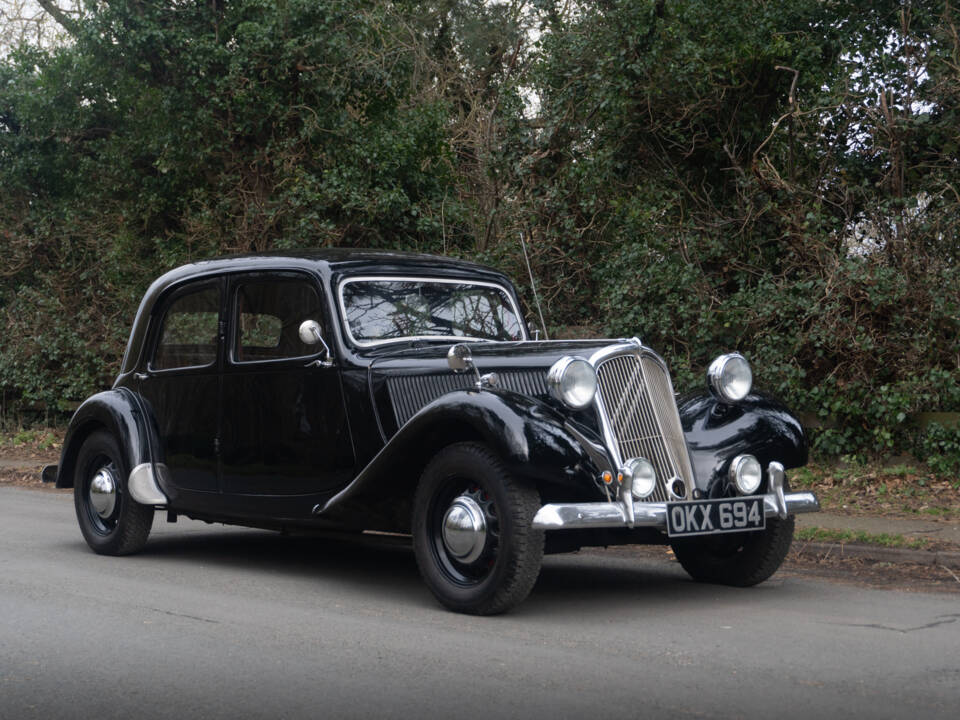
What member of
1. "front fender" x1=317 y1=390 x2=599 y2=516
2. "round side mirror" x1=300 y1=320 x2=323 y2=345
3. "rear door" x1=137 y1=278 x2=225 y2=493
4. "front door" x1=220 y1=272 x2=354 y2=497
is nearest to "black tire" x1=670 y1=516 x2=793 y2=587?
"front fender" x1=317 y1=390 x2=599 y2=516

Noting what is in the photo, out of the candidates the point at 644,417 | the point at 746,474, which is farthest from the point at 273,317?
the point at 746,474

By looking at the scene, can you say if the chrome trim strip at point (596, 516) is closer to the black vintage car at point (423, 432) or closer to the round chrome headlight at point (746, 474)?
the black vintage car at point (423, 432)

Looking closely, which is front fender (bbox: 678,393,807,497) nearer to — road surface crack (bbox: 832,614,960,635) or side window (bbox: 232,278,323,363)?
road surface crack (bbox: 832,614,960,635)

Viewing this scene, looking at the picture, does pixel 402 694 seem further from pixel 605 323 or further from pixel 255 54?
pixel 255 54

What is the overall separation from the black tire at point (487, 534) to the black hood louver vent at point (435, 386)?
0.49m

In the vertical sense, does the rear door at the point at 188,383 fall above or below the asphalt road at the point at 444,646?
above

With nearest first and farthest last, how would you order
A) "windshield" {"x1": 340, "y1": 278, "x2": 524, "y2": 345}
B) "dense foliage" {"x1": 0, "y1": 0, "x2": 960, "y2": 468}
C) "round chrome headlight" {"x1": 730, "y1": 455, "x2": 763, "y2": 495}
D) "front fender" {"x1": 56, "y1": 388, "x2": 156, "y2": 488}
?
"round chrome headlight" {"x1": 730, "y1": 455, "x2": 763, "y2": 495}
"windshield" {"x1": 340, "y1": 278, "x2": 524, "y2": 345}
"front fender" {"x1": 56, "y1": 388, "x2": 156, "y2": 488}
"dense foliage" {"x1": 0, "y1": 0, "x2": 960, "y2": 468}

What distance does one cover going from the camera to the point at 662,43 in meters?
12.6

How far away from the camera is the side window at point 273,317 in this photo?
6.93 m

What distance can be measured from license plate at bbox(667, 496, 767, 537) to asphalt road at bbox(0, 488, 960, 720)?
449mm

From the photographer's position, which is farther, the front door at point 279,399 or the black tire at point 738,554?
the front door at point 279,399

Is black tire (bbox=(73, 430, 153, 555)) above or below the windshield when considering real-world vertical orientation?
below

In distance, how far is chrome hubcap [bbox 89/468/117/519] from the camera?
25.5ft

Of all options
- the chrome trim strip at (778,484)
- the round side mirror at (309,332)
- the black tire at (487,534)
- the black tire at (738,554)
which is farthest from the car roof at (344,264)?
the chrome trim strip at (778,484)
